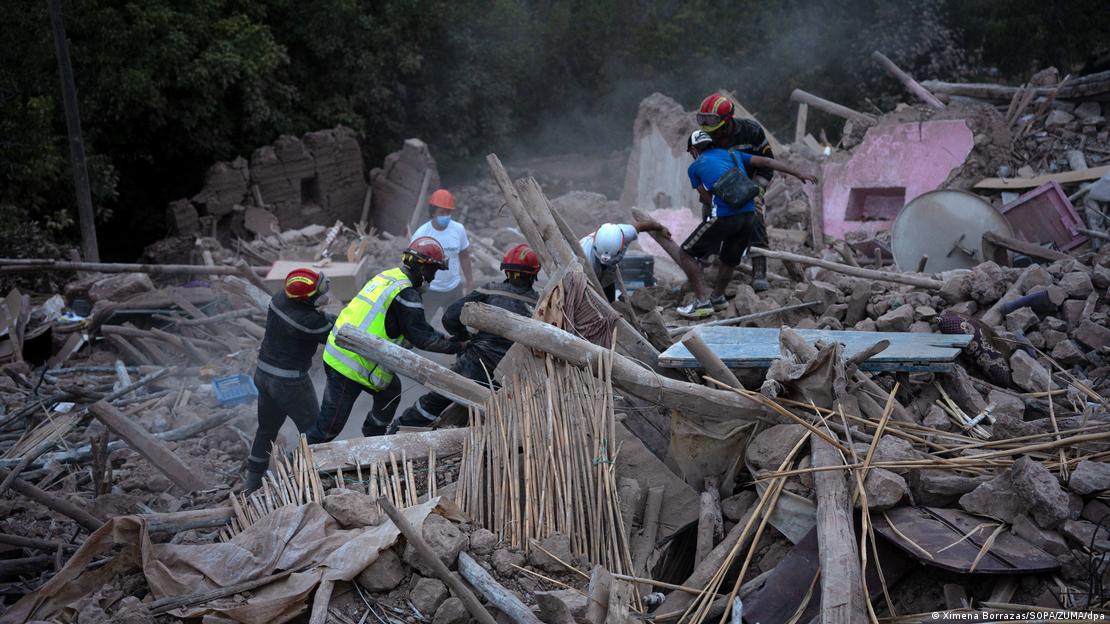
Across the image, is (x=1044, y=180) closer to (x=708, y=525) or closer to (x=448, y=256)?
(x=448, y=256)

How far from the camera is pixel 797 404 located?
4.02m

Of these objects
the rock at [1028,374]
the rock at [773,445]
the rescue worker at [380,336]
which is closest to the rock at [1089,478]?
the rock at [773,445]

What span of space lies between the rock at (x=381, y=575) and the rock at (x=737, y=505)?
153 cm

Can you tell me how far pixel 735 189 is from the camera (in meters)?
6.50

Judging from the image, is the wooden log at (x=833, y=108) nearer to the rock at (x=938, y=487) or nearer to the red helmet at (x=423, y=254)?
the red helmet at (x=423, y=254)

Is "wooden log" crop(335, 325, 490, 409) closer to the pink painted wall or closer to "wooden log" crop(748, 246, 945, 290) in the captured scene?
"wooden log" crop(748, 246, 945, 290)

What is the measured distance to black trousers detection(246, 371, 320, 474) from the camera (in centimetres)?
600

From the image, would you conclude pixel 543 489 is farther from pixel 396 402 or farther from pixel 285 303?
pixel 285 303

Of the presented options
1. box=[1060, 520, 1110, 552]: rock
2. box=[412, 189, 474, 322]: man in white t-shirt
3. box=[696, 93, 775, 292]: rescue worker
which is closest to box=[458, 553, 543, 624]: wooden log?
box=[1060, 520, 1110, 552]: rock

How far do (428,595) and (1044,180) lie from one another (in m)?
8.90

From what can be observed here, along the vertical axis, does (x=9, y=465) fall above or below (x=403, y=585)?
below

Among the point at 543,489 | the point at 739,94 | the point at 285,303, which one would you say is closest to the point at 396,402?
the point at 285,303

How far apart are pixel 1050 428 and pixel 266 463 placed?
4.94 m

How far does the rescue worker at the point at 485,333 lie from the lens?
5.64 m
